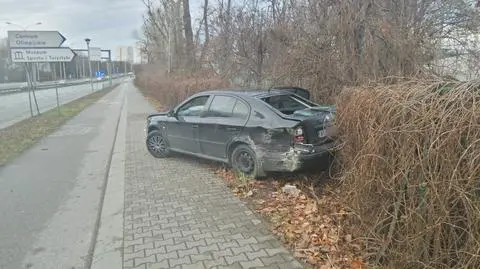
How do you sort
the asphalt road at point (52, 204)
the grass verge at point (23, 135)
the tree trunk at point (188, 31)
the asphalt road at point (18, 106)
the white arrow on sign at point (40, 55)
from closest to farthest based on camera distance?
the asphalt road at point (52, 204), the grass verge at point (23, 135), the white arrow on sign at point (40, 55), the asphalt road at point (18, 106), the tree trunk at point (188, 31)

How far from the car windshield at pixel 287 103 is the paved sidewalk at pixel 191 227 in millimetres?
1500

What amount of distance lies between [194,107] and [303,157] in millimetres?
2784

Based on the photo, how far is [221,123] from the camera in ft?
22.9

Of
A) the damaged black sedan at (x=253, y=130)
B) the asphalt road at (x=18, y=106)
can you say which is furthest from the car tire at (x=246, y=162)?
the asphalt road at (x=18, y=106)

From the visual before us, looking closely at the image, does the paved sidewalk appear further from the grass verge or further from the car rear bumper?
the grass verge

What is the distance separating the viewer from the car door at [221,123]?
264 inches

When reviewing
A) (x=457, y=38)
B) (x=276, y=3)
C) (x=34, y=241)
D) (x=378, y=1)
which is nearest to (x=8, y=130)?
(x=276, y=3)

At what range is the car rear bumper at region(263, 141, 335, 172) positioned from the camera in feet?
19.2

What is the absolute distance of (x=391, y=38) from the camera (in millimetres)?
7684

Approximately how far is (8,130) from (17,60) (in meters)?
5.24

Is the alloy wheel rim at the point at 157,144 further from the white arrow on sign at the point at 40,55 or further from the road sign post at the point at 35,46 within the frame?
the white arrow on sign at the point at 40,55

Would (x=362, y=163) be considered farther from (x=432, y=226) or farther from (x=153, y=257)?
(x=153, y=257)

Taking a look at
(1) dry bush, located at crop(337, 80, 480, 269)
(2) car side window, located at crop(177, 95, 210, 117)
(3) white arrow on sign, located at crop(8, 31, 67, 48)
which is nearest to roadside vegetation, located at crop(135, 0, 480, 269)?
(1) dry bush, located at crop(337, 80, 480, 269)

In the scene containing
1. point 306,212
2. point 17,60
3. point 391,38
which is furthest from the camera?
point 17,60
